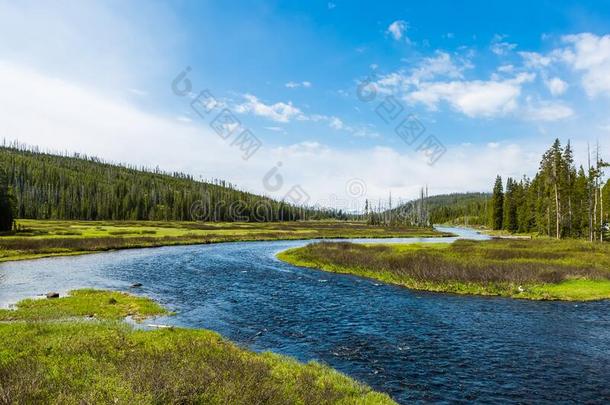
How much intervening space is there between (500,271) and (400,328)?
64.7ft

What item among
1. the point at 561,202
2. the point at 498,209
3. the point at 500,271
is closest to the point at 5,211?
the point at 500,271

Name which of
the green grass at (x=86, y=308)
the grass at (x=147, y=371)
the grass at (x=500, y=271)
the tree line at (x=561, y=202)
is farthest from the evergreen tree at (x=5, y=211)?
the tree line at (x=561, y=202)

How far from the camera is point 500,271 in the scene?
3869 cm

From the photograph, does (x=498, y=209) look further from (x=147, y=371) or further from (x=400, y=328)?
(x=147, y=371)

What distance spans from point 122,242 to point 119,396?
71056 mm

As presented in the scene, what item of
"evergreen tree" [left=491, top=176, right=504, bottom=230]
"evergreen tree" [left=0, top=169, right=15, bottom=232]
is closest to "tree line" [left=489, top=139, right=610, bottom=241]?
"evergreen tree" [left=491, top=176, right=504, bottom=230]

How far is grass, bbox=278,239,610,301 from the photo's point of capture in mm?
34375

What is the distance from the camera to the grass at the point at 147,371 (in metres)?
11.9

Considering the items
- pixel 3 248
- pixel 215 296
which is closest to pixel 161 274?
pixel 215 296

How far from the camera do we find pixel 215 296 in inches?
1332

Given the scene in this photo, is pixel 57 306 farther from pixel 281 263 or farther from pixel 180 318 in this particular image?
pixel 281 263

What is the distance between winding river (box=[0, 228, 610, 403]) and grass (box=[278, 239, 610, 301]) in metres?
2.38

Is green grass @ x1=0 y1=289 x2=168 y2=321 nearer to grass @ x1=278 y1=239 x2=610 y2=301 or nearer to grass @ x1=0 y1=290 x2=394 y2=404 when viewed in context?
grass @ x1=0 y1=290 x2=394 y2=404

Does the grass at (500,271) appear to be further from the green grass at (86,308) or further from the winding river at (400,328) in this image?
the green grass at (86,308)
